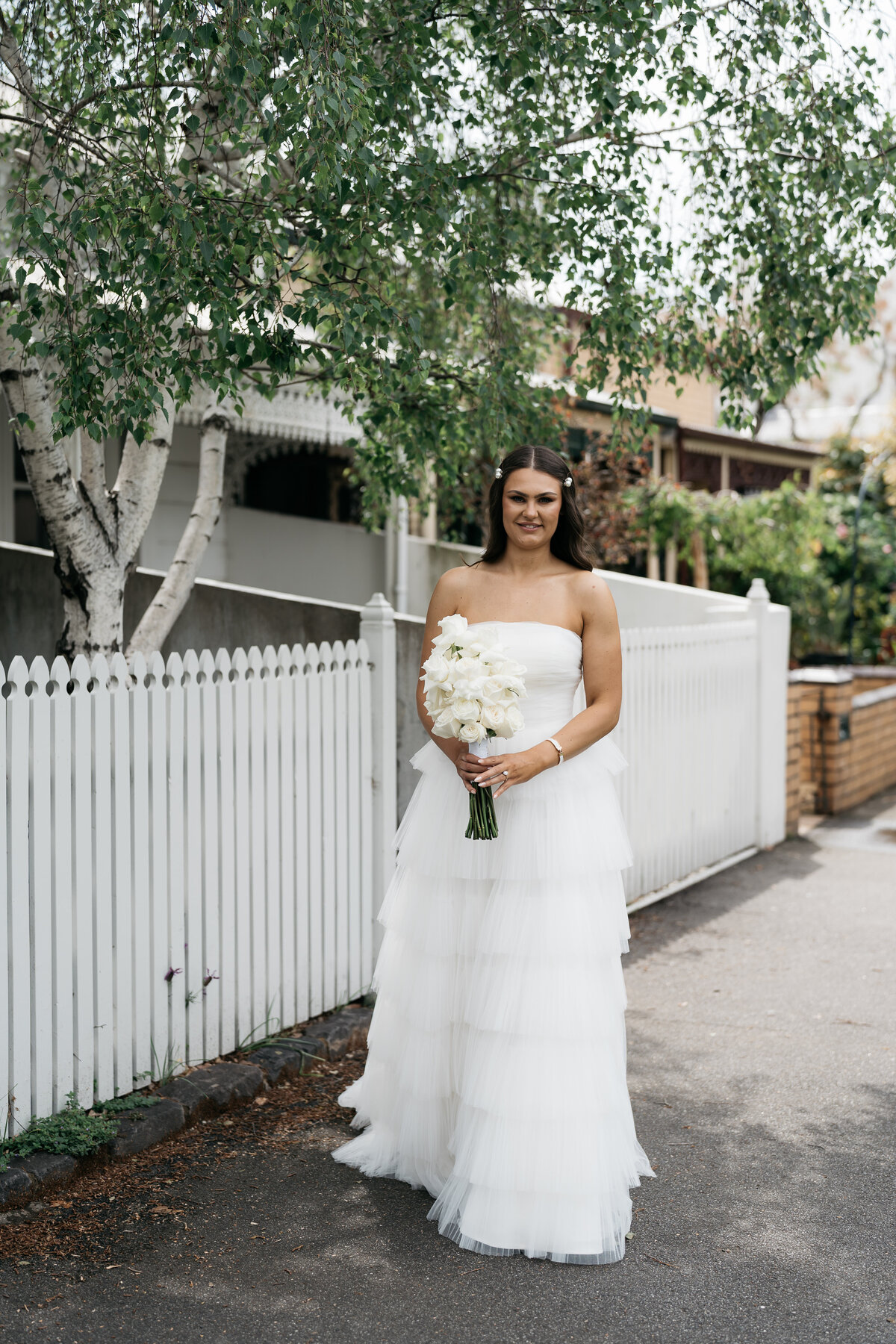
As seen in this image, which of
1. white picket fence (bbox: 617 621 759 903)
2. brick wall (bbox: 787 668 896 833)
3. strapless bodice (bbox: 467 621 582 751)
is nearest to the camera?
strapless bodice (bbox: 467 621 582 751)

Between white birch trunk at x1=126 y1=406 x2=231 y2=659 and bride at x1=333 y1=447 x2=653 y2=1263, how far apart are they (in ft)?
6.94

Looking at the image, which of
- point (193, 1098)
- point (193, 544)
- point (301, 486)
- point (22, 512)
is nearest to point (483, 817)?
point (193, 1098)

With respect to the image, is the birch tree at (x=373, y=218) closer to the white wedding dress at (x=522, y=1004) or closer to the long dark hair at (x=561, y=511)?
the long dark hair at (x=561, y=511)

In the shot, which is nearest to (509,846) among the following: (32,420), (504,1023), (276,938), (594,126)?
(504,1023)

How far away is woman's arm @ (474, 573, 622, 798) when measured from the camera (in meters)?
3.64

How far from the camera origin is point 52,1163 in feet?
12.5

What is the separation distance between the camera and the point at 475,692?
342 centimetres

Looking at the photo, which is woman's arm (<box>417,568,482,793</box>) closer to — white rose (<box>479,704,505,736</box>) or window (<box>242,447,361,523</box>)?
white rose (<box>479,704,505,736</box>)

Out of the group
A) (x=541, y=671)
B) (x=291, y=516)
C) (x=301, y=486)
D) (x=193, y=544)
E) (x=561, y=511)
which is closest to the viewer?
(x=541, y=671)

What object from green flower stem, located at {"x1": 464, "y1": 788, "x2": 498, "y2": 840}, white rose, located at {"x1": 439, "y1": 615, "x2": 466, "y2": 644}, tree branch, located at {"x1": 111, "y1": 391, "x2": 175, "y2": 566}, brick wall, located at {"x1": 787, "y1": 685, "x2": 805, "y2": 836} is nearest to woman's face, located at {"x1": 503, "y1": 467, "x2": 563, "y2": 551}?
white rose, located at {"x1": 439, "y1": 615, "x2": 466, "y2": 644}

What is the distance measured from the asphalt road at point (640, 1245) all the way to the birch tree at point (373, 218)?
8.54 ft

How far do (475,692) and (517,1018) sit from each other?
0.97 meters

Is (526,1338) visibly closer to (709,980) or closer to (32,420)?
(709,980)

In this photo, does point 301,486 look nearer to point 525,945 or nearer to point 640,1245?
point 525,945
